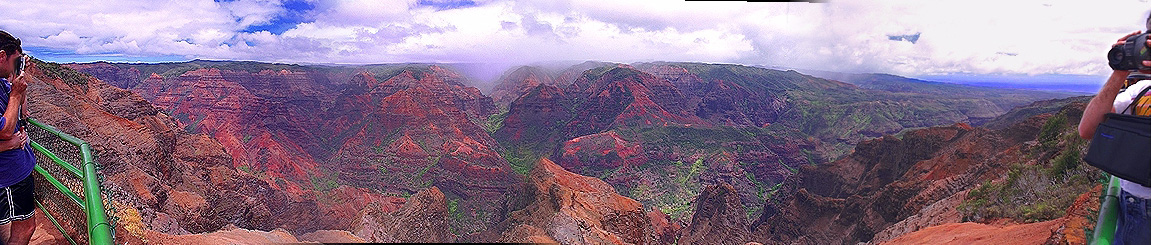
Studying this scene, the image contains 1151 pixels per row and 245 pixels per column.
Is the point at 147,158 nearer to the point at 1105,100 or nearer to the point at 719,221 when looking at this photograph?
the point at 1105,100

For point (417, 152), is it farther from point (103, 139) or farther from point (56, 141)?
point (56, 141)

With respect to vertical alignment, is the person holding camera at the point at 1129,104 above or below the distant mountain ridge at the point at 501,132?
above

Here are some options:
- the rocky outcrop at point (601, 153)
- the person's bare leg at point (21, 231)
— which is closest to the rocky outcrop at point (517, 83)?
the rocky outcrop at point (601, 153)

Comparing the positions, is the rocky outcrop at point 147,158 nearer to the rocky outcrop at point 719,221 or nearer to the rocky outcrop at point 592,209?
the rocky outcrop at point 592,209

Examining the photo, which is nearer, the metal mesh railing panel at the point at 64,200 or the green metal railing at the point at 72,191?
the green metal railing at the point at 72,191

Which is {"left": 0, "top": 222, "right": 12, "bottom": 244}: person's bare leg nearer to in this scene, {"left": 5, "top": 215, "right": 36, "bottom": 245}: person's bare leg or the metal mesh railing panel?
{"left": 5, "top": 215, "right": 36, "bottom": 245}: person's bare leg

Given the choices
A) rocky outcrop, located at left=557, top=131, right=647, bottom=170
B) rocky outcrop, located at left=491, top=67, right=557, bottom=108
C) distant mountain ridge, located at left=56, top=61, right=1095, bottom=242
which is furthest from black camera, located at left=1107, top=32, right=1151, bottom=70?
rocky outcrop, located at left=491, top=67, right=557, bottom=108
